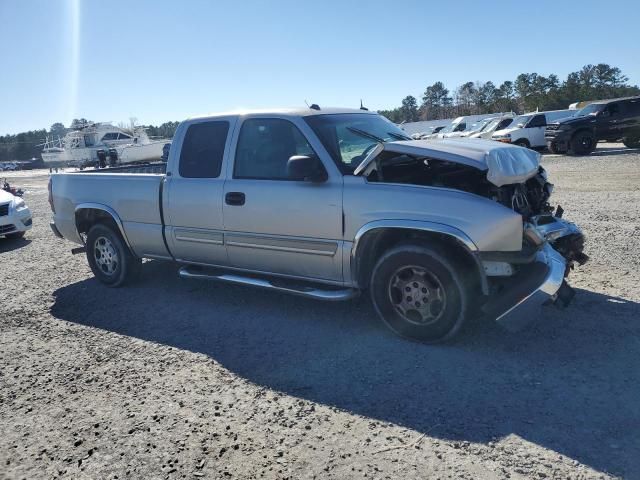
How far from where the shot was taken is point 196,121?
5.57m

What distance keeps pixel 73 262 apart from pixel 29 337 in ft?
11.0

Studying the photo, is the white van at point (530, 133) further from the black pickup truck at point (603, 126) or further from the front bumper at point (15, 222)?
the front bumper at point (15, 222)

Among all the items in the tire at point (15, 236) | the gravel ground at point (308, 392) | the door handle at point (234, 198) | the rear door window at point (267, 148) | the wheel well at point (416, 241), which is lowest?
the gravel ground at point (308, 392)

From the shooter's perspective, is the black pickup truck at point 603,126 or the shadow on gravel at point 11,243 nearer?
the shadow on gravel at point 11,243

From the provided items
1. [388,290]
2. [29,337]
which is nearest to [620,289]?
[388,290]

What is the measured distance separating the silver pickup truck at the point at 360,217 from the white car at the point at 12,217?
5.50 m

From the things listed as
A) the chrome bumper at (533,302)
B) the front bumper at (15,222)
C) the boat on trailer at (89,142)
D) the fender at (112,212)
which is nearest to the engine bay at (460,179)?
the chrome bumper at (533,302)

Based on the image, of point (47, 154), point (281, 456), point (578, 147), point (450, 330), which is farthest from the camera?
point (47, 154)

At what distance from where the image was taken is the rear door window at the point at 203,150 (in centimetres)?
530

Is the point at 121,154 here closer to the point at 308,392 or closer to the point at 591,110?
the point at 591,110

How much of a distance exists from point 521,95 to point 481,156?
75.4 metres

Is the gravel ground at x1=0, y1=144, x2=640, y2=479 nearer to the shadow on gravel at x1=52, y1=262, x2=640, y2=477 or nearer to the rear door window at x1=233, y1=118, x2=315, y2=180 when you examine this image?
the shadow on gravel at x1=52, y1=262, x2=640, y2=477

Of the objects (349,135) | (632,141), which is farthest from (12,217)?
(632,141)

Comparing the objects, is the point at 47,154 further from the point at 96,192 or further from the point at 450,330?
the point at 450,330
